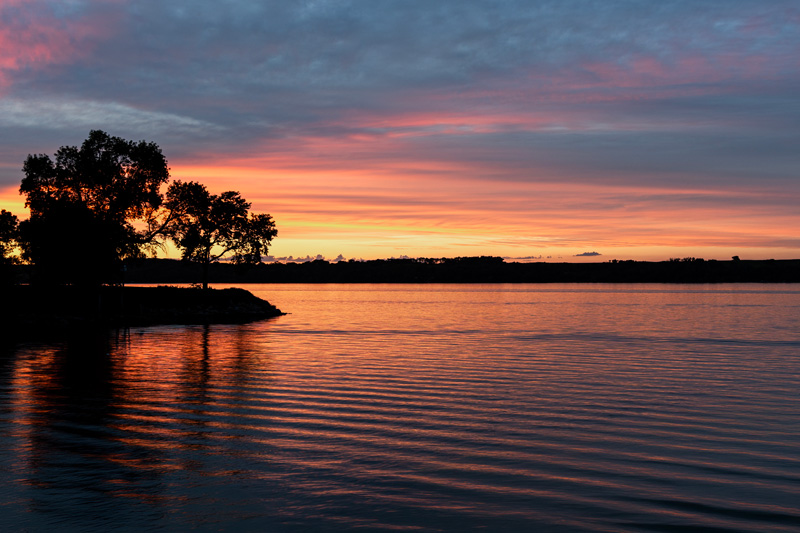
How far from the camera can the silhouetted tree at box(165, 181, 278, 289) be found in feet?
270

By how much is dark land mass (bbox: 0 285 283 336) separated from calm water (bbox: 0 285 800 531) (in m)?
21.6

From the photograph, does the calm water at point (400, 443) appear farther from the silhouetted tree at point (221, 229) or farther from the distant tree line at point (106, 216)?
the silhouetted tree at point (221, 229)

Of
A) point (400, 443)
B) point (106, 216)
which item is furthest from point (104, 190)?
point (400, 443)

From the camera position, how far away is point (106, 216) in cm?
6469

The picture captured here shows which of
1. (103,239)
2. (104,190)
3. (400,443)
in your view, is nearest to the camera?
(400,443)

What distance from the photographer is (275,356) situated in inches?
1256

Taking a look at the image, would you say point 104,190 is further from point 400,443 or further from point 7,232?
point 400,443

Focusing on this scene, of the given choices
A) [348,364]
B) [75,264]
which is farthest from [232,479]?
[75,264]

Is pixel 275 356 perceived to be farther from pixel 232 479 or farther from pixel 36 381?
pixel 232 479

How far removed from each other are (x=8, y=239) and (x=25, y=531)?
2509 inches

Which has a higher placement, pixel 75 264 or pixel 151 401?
pixel 75 264

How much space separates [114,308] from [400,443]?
52320 millimetres

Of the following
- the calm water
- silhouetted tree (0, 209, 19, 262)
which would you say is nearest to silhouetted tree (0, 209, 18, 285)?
silhouetted tree (0, 209, 19, 262)

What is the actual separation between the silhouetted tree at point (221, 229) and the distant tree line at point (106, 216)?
0.43 ft
